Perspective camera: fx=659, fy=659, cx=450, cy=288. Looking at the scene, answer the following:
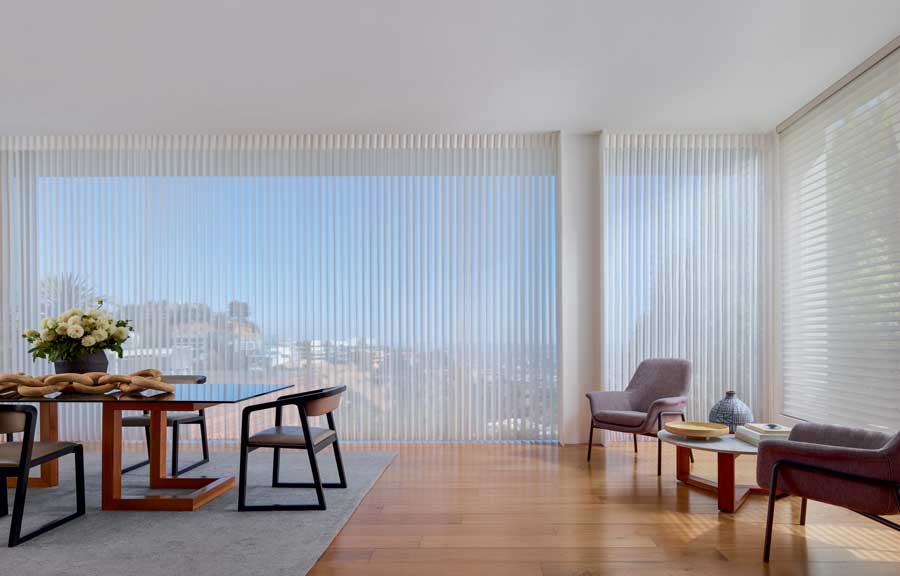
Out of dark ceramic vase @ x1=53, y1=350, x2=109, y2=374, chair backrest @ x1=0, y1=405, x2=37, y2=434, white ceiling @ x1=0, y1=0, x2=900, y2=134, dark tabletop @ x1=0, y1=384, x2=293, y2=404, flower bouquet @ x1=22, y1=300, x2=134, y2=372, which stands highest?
white ceiling @ x1=0, y1=0, x2=900, y2=134

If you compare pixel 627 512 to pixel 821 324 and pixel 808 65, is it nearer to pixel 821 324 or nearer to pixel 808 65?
pixel 821 324

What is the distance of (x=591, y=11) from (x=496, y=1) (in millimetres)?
550

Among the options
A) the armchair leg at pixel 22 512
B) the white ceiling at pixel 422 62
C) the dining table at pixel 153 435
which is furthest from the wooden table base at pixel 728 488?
the armchair leg at pixel 22 512

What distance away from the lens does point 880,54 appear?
170 inches

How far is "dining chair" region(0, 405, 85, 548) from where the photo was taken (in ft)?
10.6

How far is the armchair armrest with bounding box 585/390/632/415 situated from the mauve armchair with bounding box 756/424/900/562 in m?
2.23

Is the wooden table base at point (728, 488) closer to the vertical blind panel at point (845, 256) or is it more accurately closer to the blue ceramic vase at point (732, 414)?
the blue ceramic vase at point (732, 414)

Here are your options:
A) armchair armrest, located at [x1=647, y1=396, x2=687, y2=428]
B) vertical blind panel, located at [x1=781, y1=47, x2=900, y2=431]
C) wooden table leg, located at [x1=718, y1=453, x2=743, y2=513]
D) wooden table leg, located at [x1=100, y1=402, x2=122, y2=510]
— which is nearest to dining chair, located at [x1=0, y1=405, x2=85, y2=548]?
wooden table leg, located at [x1=100, y1=402, x2=122, y2=510]

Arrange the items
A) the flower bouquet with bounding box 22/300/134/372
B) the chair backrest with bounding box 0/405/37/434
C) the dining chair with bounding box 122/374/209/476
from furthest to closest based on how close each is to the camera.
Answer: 1. the dining chair with bounding box 122/374/209/476
2. the flower bouquet with bounding box 22/300/134/372
3. the chair backrest with bounding box 0/405/37/434

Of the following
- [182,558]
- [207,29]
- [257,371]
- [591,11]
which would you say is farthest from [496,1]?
[257,371]

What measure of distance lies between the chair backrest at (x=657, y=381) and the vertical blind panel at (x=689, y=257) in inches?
16.8

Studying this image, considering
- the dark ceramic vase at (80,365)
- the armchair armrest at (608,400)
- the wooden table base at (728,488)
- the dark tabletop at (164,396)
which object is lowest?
the wooden table base at (728,488)

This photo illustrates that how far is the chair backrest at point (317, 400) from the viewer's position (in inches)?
148

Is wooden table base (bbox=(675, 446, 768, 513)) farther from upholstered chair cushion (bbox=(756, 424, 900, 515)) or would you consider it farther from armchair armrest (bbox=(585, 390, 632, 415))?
armchair armrest (bbox=(585, 390, 632, 415))
